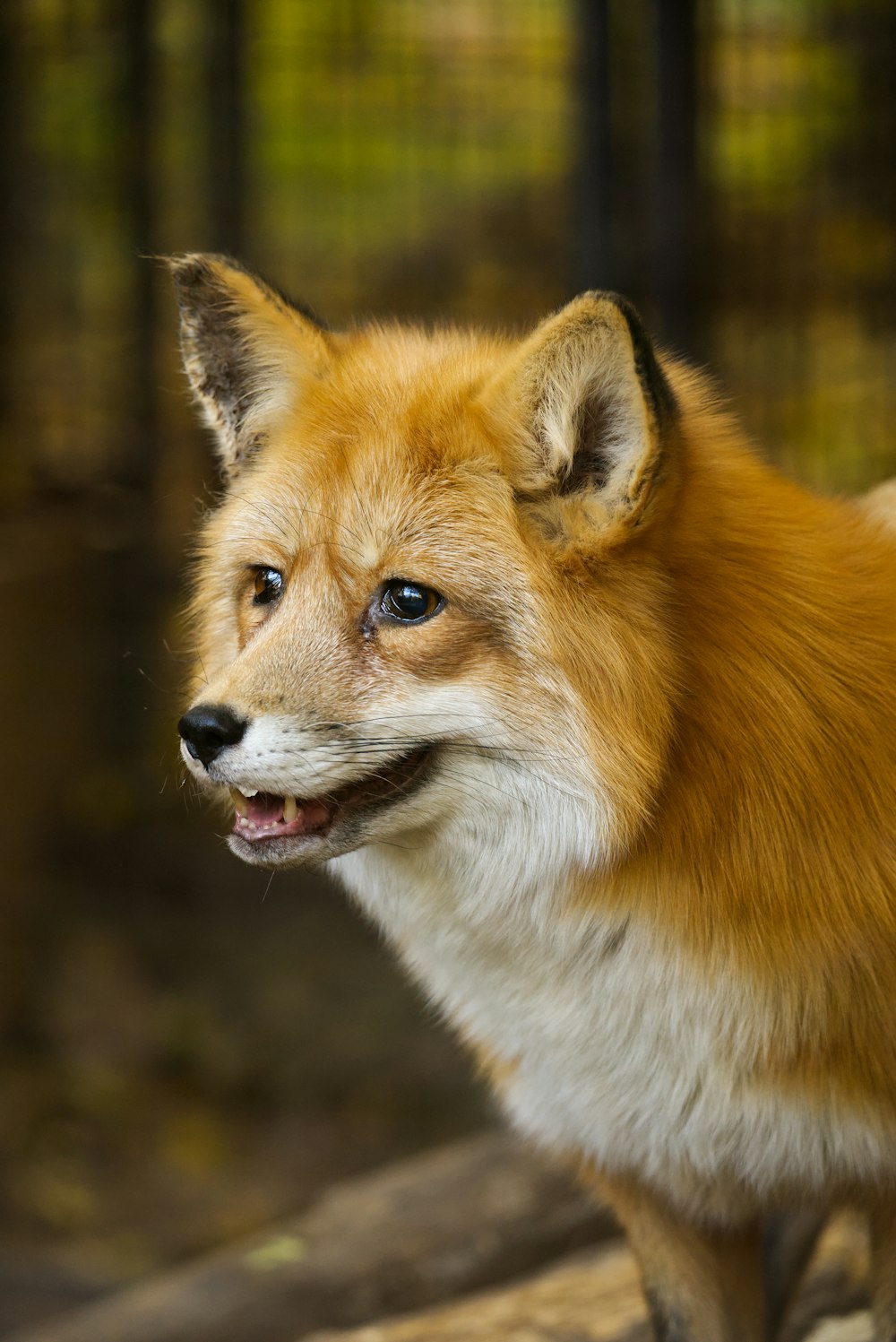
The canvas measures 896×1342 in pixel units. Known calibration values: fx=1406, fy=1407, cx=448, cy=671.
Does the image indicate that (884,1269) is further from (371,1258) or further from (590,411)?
(371,1258)

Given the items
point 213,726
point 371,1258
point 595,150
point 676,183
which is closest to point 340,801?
point 213,726

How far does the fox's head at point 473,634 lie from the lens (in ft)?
6.55

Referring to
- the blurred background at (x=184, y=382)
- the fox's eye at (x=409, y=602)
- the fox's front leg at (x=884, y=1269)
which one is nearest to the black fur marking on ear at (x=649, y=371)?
the fox's eye at (x=409, y=602)

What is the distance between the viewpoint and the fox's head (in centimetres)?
200

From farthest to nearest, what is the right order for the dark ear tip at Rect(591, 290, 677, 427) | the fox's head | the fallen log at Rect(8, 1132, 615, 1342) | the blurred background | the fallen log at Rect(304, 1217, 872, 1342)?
the blurred background → the fallen log at Rect(8, 1132, 615, 1342) → the fallen log at Rect(304, 1217, 872, 1342) → the fox's head → the dark ear tip at Rect(591, 290, 677, 427)

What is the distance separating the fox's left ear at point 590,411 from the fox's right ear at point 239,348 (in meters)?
0.43

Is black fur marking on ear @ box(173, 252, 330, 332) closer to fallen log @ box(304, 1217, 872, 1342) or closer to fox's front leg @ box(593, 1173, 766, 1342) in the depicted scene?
fox's front leg @ box(593, 1173, 766, 1342)

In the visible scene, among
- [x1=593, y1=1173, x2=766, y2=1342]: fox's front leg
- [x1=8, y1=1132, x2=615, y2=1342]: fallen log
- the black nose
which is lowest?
[x1=8, y1=1132, x2=615, y2=1342]: fallen log

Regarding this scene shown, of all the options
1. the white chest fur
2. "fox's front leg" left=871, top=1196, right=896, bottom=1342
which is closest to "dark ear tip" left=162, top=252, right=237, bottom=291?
the white chest fur

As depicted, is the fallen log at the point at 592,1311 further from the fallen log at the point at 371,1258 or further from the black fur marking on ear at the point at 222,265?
the black fur marking on ear at the point at 222,265

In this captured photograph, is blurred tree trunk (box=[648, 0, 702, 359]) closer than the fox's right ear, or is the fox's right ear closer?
the fox's right ear

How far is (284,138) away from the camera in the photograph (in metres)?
7.65

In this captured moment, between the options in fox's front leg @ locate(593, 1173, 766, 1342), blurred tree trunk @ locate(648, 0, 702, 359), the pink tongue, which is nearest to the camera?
the pink tongue

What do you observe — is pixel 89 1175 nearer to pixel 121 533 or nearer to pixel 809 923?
pixel 121 533
